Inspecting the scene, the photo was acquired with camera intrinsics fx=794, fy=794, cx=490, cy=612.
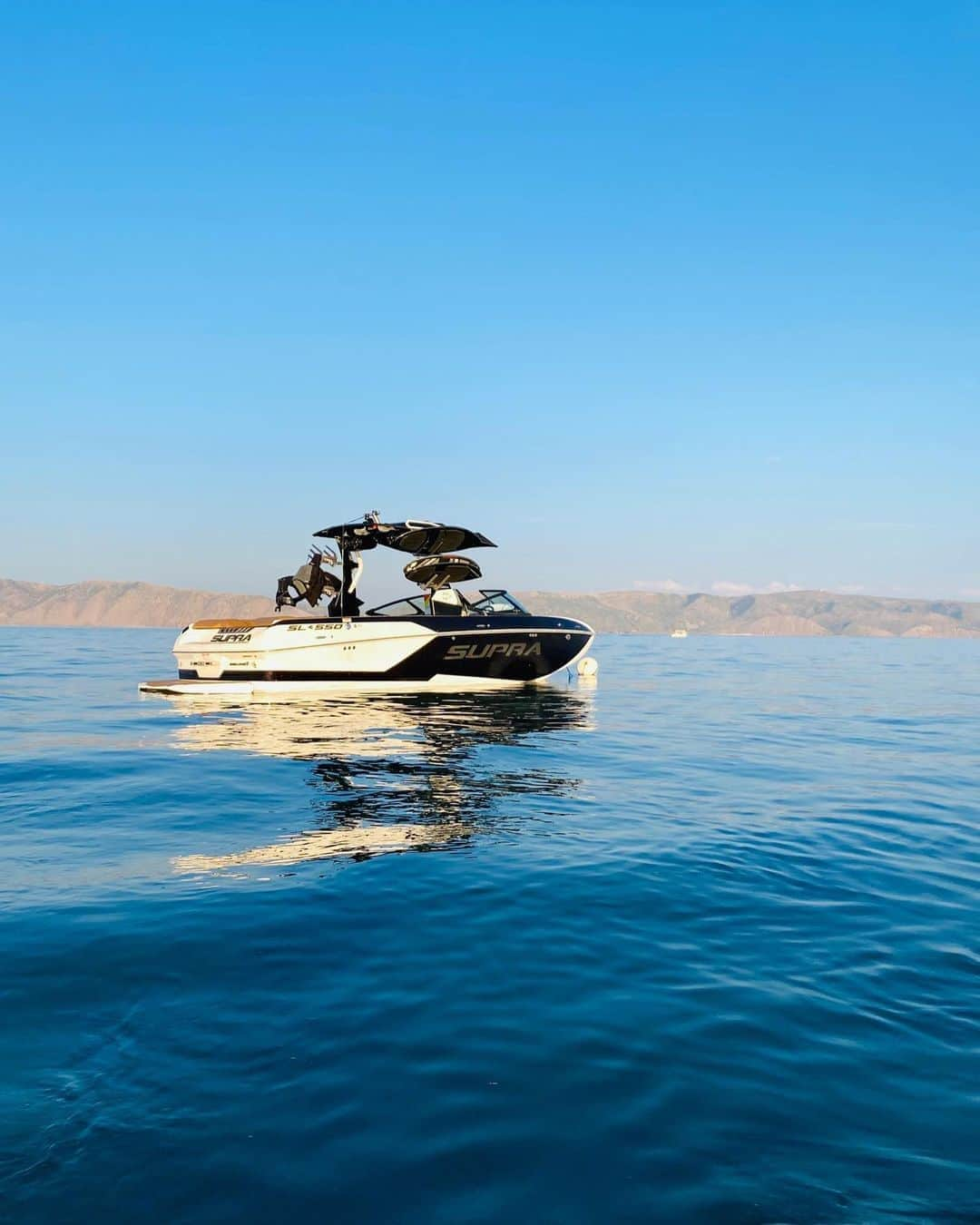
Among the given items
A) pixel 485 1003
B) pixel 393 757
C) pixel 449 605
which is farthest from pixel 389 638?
pixel 485 1003

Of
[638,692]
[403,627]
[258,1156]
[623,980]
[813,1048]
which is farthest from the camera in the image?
[638,692]

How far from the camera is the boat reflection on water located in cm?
884

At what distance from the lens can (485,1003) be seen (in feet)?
16.2

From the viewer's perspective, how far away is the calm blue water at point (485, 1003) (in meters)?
3.30

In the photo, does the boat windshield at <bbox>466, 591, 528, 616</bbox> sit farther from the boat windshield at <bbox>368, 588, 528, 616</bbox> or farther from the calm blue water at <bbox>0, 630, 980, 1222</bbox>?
the calm blue water at <bbox>0, 630, 980, 1222</bbox>

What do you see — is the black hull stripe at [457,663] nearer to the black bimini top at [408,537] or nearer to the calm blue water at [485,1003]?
the black bimini top at [408,537]

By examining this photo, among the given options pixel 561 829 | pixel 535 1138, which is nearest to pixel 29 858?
pixel 561 829

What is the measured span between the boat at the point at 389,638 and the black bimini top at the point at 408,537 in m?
0.03

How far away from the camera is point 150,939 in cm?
584

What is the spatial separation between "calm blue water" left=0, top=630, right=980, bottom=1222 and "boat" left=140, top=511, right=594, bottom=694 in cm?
1370

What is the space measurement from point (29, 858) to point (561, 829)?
18.7ft

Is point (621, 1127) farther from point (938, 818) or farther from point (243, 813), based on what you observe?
point (938, 818)

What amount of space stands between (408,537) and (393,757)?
1327cm

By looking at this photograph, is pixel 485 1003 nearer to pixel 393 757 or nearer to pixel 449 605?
pixel 393 757
